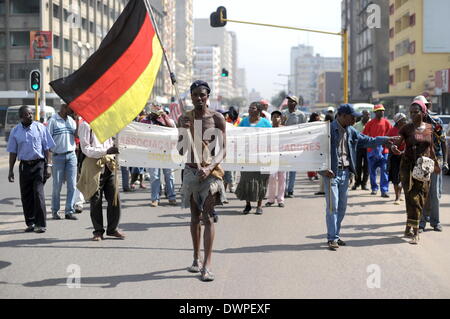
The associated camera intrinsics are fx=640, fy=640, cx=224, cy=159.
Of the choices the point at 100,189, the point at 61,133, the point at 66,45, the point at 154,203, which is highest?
the point at 66,45

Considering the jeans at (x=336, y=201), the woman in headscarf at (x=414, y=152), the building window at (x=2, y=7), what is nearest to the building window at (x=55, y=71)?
the building window at (x=2, y=7)

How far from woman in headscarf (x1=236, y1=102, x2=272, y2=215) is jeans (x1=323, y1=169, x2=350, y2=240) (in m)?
2.83

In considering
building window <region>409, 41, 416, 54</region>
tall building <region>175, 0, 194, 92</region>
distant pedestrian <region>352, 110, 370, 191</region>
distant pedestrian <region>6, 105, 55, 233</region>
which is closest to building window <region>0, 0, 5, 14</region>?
building window <region>409, 41, 416, 54</region>

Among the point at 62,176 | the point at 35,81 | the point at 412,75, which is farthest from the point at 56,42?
the point at 62,176

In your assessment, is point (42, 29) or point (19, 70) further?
point (19, 70)

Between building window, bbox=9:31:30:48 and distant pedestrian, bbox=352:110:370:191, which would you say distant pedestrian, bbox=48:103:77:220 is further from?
building window, bbox=9:31:30:48

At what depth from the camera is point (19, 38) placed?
60.5 m

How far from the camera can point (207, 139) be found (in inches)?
254

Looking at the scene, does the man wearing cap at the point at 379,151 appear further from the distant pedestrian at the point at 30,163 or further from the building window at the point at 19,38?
the building window at the point at 19,38

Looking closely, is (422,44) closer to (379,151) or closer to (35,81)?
(35,81)

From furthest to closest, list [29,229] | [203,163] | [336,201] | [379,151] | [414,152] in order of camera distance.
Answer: [379,151], [29,229], [414,152], [336,201], [203,163]

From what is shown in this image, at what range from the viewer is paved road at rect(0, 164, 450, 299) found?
5770 millimetres

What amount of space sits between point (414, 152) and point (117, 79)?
410 cm

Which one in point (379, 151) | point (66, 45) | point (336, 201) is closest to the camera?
point (336, 201)
